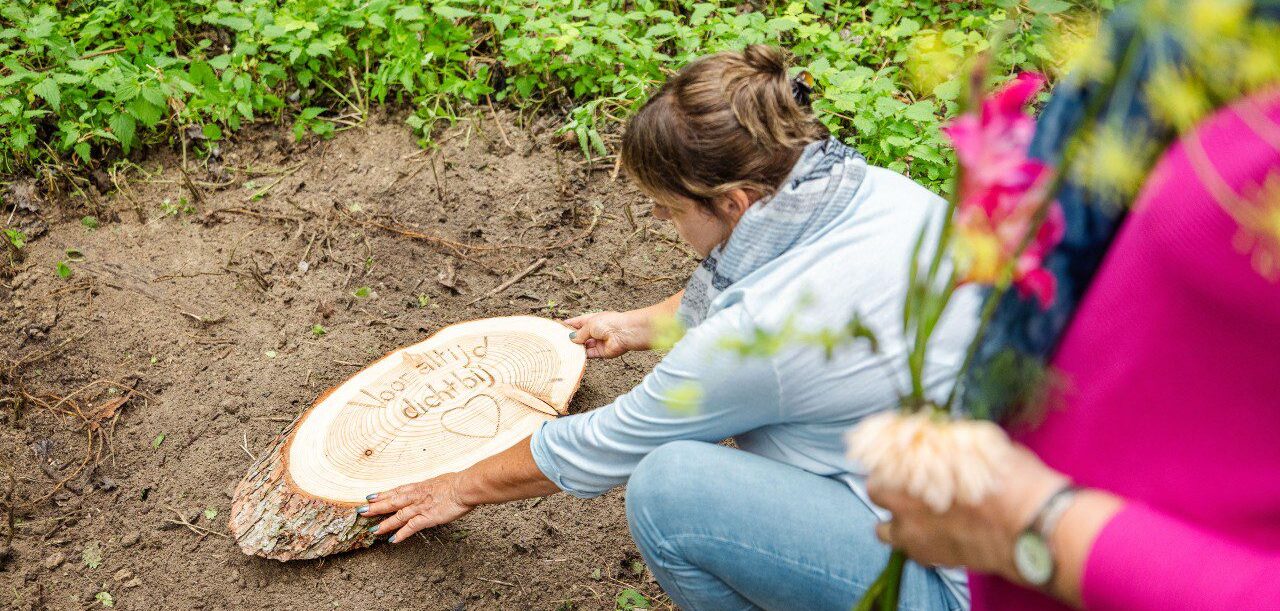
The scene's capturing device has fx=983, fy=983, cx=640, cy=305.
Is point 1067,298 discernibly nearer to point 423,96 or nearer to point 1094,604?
point 1094,604

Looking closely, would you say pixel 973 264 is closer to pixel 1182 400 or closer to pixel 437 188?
pixel 1182 400

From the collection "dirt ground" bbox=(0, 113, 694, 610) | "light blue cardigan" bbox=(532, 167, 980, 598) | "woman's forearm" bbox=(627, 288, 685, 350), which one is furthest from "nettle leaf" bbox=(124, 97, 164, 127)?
"light blue cardigan" bbox=(532, 167, 980, 598)

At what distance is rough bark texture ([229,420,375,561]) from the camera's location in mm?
1942

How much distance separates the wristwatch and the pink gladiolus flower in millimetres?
216

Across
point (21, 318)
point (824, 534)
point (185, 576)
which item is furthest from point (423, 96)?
point (824, 534)

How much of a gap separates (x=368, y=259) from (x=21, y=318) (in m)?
0.93

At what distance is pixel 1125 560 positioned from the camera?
2.28 feet

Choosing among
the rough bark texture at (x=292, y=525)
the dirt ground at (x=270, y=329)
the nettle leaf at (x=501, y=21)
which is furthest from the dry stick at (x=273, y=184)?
the rough bark texture at (x=292, y=525)

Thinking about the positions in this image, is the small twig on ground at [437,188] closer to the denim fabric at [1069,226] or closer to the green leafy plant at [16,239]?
the green leafy plant at [16,239]

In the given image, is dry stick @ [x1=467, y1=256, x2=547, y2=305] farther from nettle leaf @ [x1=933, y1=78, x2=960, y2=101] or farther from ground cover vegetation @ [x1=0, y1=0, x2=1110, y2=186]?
nettle leaf @ [x1=933, y1=78, x2=960, y2=101]

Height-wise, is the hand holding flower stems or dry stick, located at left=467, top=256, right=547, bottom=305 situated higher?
the hand holding flower stems

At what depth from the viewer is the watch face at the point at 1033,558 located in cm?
71

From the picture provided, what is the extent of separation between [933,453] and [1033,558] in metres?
0.19

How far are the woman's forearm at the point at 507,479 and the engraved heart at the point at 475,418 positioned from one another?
0.31 metres
